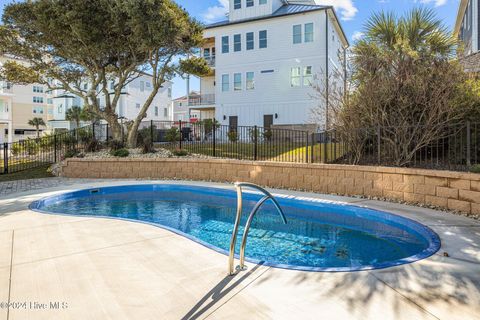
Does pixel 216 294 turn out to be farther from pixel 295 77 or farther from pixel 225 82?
pixel 225 82

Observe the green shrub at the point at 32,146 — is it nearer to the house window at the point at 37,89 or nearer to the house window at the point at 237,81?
the house window at the point at 237,81

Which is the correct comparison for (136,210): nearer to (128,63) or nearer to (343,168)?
(343,168)

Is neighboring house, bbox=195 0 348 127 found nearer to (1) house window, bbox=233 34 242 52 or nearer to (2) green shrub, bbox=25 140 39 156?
(1) house window, bbox=233 34 242 52

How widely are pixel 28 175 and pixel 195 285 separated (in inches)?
513

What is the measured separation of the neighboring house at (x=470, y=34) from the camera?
1056 centimetres

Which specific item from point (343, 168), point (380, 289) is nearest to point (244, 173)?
point (343, 168)

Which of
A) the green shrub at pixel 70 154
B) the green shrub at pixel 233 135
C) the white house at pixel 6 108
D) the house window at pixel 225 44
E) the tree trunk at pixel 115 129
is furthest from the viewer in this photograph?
the white house at pixel 6 108

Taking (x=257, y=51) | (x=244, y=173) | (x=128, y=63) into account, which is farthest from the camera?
(x=257, y=51)

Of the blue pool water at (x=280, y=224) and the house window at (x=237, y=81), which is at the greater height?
the house window at (x=237, y=81)

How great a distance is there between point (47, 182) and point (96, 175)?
6.32 ft

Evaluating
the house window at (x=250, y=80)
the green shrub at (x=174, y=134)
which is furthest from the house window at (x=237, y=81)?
the green shrub at (x=174, y=134)

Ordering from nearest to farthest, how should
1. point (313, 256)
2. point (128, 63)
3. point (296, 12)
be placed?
point (313, 256), point (128, 63), point (296, 12)

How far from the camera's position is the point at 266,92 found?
2575cm

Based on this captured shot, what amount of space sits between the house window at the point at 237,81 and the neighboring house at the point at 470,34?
15.1 meters
